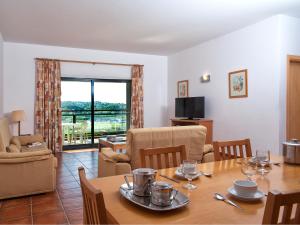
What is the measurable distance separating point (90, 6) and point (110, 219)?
3563 millimetres

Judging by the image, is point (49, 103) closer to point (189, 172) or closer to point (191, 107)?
point (191, 107)

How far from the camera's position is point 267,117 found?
174 inches

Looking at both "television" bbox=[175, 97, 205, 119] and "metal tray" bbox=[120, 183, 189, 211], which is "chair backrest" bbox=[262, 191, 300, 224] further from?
"television" bbox=[175, 97, 205, 119]

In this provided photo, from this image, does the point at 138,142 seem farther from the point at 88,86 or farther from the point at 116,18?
the point at 88,86

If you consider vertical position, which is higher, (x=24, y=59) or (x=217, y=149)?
(x=24, y=59)

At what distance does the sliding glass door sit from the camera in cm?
664

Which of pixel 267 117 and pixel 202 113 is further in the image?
pixel 202 113

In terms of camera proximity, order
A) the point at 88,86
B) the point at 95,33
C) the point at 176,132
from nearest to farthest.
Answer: the point at 176,132
the point at 95,33
the point at 88,86

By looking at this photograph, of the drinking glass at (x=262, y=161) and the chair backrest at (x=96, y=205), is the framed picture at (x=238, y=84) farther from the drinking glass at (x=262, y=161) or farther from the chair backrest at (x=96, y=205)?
the chair backrest at (x=96, y=205)

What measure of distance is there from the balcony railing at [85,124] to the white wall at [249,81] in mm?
2377

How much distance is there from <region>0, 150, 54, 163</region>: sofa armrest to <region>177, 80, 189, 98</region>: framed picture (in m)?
4.34

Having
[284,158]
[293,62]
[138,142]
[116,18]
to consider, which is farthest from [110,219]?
[293,62]

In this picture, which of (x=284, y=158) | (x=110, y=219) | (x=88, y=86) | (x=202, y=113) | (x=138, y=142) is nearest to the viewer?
(x=110, y=219)


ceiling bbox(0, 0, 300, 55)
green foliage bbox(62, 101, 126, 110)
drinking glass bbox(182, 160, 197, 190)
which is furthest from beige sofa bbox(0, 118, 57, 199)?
green foliage bbox(62, 101, 126, 110)
